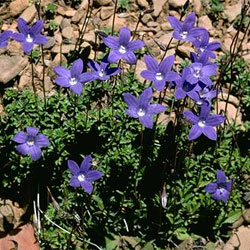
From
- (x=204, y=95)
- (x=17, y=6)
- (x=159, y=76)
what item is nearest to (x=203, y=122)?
(x=204, y=95)

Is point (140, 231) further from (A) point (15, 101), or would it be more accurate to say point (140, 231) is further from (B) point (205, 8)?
(B) point (205, 8)

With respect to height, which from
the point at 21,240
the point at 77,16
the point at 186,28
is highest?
the point at 186,28

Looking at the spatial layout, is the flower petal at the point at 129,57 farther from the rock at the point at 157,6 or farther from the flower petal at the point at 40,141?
the rock at the point at 157,6

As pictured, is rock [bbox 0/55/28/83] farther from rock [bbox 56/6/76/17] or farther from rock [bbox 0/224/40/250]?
rock [bbox 0/224/40/250]

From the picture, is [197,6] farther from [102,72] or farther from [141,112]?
[141,112]

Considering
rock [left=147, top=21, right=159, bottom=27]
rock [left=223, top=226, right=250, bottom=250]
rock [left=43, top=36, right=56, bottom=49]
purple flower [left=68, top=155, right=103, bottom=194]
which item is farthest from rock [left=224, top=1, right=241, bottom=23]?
purple flower [left=68, top=155, right=103, bottom=194]

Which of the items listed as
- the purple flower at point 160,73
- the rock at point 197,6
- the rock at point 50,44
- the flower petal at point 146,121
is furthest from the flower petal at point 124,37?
the rock at point 197,6
